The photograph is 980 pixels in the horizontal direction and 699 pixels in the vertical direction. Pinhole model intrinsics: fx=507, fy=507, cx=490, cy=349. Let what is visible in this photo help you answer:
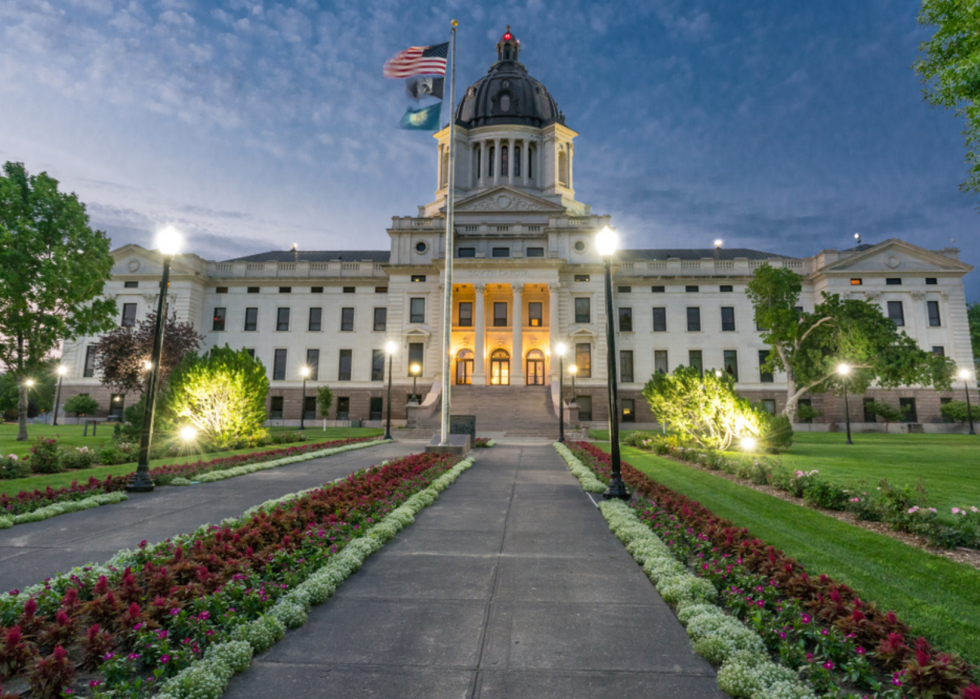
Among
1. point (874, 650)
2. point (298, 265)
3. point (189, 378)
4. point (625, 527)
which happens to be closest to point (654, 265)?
point (298, 265)

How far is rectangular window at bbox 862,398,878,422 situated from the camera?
42.8 m

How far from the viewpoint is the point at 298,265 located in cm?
5047

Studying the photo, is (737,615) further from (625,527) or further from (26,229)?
(26,229)

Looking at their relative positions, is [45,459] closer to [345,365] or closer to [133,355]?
Answer: [133,355]

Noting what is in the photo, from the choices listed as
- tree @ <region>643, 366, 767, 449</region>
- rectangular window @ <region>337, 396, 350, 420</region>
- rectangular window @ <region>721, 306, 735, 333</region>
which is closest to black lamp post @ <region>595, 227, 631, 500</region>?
tree @ <region>643, 366, 767, 449</region>

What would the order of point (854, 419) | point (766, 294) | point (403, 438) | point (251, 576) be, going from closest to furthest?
1. point (251, 576)
2. point (403, 438)
3. point (766, 294)
4. point (854, 419)

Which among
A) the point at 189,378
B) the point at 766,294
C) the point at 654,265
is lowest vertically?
the point at 189,378

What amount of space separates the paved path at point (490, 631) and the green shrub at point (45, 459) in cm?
1286

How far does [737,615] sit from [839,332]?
30482mm

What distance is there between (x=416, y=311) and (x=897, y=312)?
43.8m

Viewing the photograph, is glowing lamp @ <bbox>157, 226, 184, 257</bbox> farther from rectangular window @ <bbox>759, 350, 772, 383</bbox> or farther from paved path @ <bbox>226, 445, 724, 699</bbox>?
rectangular window @ <bbox>759, 350, 772, 383</bbox>

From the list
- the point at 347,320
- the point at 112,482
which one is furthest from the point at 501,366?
the point at 112,482

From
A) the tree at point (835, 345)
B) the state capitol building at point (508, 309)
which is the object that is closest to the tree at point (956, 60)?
the tree at point (835, 345)

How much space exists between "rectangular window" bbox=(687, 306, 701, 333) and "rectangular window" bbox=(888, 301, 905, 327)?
16.6m
